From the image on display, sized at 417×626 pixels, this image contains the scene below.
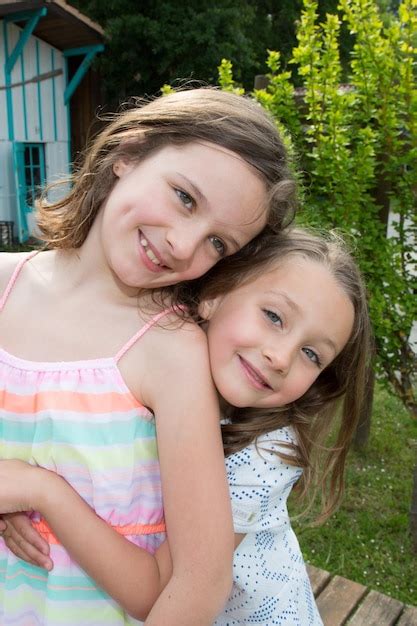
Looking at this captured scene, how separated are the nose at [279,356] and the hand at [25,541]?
2.16 feet

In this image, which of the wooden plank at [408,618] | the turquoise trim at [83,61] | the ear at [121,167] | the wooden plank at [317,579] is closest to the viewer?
the ear at [121,167]

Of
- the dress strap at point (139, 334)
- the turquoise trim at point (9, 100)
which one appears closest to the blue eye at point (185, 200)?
the dress strap at point (139, 334)

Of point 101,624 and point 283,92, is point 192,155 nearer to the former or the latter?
point 101,624

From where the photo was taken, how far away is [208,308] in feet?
5.17

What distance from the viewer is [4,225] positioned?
11141 millimetres

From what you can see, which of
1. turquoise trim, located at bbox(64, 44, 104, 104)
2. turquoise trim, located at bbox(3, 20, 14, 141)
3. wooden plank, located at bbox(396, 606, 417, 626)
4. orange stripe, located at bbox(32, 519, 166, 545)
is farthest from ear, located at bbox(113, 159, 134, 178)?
turquoise trim, located at bbox(64, 44, 104, 104)

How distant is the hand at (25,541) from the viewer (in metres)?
1.39

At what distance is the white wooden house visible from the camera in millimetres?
11008

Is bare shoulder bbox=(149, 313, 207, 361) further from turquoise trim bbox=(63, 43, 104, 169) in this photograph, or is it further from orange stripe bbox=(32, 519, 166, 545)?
turquoise trim bbox=(63, 43, 104, 169)

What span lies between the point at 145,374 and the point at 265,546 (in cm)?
65

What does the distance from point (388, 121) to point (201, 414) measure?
7.49ft

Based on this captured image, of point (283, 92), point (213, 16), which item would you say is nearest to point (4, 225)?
point (213, 16)

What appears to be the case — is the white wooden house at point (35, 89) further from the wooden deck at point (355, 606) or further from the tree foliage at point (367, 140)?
the wooden deck at point (355, 606)

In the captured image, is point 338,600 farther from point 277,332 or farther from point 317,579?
point 277,332
